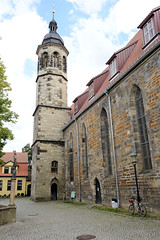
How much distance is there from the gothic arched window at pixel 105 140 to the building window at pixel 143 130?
348 cm

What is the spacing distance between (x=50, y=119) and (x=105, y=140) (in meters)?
11.0

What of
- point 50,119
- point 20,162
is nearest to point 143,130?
point 50,119

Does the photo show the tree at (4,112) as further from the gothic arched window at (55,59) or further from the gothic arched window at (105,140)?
the gothic arched window at (55,59)

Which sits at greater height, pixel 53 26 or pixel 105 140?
pixel 53 26

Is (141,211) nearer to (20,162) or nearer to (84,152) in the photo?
(84,152)

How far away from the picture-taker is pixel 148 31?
38.0 ft

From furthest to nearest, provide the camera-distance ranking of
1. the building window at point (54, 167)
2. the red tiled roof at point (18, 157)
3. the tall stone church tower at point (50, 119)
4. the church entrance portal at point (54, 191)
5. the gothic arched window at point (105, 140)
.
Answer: the red tiled roof at point (18, 157) < the building window at point (54, 167) < the church entrance portal at point (54, 191) < the tall stone church tower at point (50, 119) < the gothic arched window at point (105, 140)

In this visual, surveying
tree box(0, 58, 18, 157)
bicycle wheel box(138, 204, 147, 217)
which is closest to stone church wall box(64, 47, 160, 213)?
bicycle wheel box(138, 204, 147, 217)

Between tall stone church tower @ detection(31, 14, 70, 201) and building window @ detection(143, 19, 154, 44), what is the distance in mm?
14824

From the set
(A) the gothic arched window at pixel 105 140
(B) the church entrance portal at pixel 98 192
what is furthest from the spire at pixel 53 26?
(B) the church entrance portal at pixel 98 192

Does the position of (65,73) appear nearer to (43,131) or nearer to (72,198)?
(43,131)

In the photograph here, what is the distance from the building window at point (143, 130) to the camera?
34.1ft

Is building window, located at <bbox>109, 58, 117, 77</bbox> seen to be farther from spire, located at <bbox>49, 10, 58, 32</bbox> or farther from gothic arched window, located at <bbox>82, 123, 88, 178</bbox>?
spire, located at <bbox>49, 10, 58, 32</bbox>

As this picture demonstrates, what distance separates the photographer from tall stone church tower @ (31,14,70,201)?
21719 millimetres
